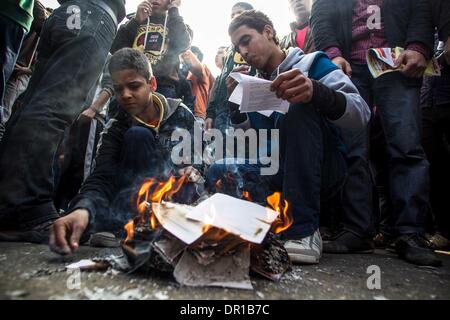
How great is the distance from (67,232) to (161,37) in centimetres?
228

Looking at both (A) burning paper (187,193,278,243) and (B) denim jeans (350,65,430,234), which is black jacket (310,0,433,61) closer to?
(B) denim jeans (350,65,430,234)

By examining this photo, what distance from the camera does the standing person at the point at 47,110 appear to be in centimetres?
159

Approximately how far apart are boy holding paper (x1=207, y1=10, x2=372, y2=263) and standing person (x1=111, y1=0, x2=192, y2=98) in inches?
49.7

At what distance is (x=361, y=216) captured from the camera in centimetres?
187

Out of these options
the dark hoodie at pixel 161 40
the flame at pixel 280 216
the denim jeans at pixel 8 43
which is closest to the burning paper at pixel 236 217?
the flame at pixel 280 216

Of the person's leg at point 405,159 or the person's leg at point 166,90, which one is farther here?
the person's leg at point 166,90

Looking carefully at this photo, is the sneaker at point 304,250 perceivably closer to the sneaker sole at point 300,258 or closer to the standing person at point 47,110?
the sneaker sole at point 300,258

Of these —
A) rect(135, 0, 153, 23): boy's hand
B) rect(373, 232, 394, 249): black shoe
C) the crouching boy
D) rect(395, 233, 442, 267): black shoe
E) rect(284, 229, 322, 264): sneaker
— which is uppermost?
rect(135, 0, 153, 23): boy's hand

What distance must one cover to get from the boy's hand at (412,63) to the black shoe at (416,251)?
941 mm

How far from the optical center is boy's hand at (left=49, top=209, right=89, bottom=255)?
1.18 m

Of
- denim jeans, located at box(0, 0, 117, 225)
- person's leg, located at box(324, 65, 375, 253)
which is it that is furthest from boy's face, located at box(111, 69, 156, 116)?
person's leg, located at box(324, 65, 375, 253)

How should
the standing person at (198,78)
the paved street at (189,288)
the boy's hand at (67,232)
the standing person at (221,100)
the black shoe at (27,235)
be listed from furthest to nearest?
the standing person at (198,78) → the standing person at (221,100) → the black shoe at (27,235) → the boy's hand at (67,232) → the paved street at (189,288)

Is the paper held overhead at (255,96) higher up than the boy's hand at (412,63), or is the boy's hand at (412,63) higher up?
the boy's hand at (412,63)

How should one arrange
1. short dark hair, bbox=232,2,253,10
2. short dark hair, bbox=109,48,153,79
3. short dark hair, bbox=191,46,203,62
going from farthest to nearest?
short dark hair, bbox=191,46,203,62 → short dark hair, bbox=232,2,253,10 → short dark hair, bbox=109,48,153,79
